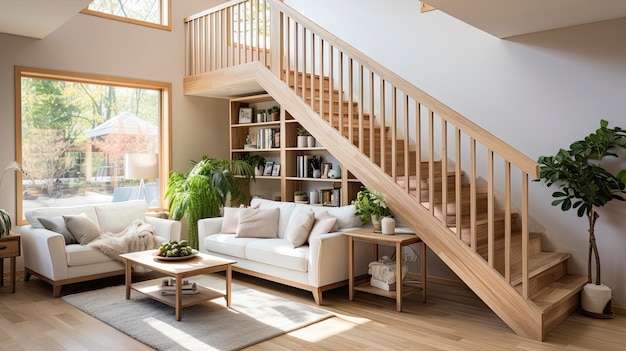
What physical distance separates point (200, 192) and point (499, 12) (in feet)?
13.1

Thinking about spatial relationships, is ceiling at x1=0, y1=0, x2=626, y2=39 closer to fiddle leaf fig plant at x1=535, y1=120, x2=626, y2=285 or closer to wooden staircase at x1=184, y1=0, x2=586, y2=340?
wooden staircase at x1=184, y1=0, x2=586, y2=340

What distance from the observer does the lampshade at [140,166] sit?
19.6 feet

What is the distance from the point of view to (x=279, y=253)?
4.75 m

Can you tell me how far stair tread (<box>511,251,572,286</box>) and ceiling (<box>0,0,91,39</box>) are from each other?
13.9 feet

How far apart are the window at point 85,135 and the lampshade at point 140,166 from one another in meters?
0.03

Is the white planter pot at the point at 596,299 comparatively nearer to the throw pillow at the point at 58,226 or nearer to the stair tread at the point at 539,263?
the stair tread at the point at 539,263

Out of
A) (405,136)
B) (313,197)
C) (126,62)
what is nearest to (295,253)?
(405,136)

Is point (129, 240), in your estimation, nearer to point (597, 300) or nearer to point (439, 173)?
point (439, 173)

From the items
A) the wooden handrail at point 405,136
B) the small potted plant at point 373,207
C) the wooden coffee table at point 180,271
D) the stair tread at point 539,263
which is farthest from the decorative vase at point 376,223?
the wooden coffee table at point 180,271

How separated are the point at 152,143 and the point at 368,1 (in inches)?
135

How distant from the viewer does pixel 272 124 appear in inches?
263

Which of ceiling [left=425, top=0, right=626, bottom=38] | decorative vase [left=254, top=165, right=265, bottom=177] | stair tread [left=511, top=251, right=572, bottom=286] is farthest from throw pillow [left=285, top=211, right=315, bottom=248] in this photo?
ceiling [left=425, top=0, right=626, bottom=38]

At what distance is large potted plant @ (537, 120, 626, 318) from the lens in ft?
13.5

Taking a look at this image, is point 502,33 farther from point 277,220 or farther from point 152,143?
point 152,143
